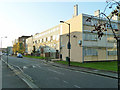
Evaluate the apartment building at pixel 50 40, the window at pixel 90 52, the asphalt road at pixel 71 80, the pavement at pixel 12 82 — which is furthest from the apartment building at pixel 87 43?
the pavement at pixel 12 82

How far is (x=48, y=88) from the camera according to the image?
7.98m

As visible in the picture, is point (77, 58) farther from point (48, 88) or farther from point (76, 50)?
point (48, 88)

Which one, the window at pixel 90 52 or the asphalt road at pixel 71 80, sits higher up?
the window at pixel 90 52

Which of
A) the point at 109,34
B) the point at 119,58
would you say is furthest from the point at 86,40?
the point at 119,58

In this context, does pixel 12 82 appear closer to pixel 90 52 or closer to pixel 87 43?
pixel 87 43

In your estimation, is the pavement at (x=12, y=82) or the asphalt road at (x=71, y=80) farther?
the asphalt road at (x=71, y=80)

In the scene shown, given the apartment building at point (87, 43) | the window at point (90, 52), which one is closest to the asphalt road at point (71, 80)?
the window at point (90, 52)

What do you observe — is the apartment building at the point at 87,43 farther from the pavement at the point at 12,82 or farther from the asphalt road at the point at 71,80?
the pavement at the point at 12,82

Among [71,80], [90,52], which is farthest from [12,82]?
[90,52]

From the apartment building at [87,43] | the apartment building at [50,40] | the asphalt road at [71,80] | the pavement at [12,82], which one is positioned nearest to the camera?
the pavement at [12,82]

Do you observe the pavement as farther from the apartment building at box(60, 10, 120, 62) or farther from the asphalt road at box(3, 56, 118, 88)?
the apartment building at box(60, 10, 120, 62)

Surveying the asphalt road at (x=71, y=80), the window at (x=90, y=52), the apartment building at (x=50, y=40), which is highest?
the apartment building at (x=50, y=40)

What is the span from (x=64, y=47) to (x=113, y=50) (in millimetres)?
12819

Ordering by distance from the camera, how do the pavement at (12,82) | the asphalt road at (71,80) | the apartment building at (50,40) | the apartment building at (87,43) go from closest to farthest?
the pavement at (12,82) → the asphalt road at (71,80) → the apartment building at (87,43) → the apartment building at (50,40)
